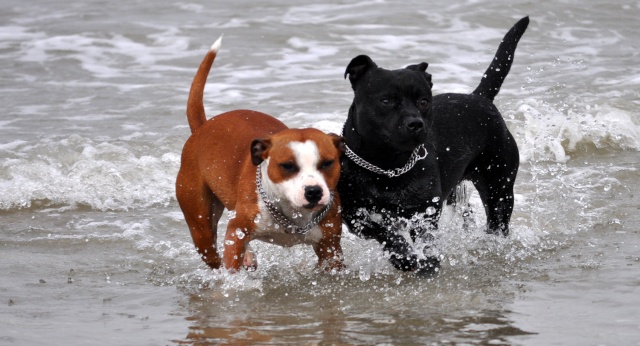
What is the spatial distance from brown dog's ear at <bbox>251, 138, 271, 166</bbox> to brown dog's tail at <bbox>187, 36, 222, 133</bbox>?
1051 mm

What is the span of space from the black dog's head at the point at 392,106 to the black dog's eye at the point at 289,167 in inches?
26.1

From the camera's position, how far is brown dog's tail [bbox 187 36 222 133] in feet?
21.0

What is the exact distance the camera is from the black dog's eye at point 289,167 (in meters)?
5.30

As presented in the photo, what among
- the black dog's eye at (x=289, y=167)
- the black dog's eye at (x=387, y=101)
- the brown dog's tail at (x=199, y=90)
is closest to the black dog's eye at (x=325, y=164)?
the black dog's eye at (x=289, y=167)

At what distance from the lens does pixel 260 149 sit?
548cm

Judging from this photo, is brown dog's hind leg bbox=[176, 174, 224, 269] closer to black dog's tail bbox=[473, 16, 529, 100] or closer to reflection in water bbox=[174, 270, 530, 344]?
reflection in water bbox=[174, 270, 530, 344]

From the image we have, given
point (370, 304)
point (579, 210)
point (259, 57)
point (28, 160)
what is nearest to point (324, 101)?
point (259, 57)

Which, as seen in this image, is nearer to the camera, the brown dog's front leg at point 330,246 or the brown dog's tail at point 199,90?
the brown dog's front leg at point 330,246

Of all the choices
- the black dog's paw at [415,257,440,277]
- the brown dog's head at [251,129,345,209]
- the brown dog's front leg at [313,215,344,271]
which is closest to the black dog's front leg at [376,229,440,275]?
the black dog's paw at [415,257,440,277]

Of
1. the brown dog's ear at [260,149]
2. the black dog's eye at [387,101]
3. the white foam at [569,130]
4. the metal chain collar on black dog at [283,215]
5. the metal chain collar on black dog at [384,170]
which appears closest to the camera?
the brown dog's ear at [260,149]

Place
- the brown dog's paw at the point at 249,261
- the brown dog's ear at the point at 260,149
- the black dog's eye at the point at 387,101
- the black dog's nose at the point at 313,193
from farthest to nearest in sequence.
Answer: the brown dog's paw at the point at 249,261
the black dog's eye at the point at 387,101
the brown dog's ear at the point at 260,149
the black dog's nose at the point at 313,193

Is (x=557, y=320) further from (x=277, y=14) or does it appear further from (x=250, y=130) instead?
(x=277, y=14)

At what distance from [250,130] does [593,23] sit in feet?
37.6

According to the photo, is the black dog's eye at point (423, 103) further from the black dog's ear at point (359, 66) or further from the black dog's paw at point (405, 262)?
the black dog's paw at point (405, 262)
